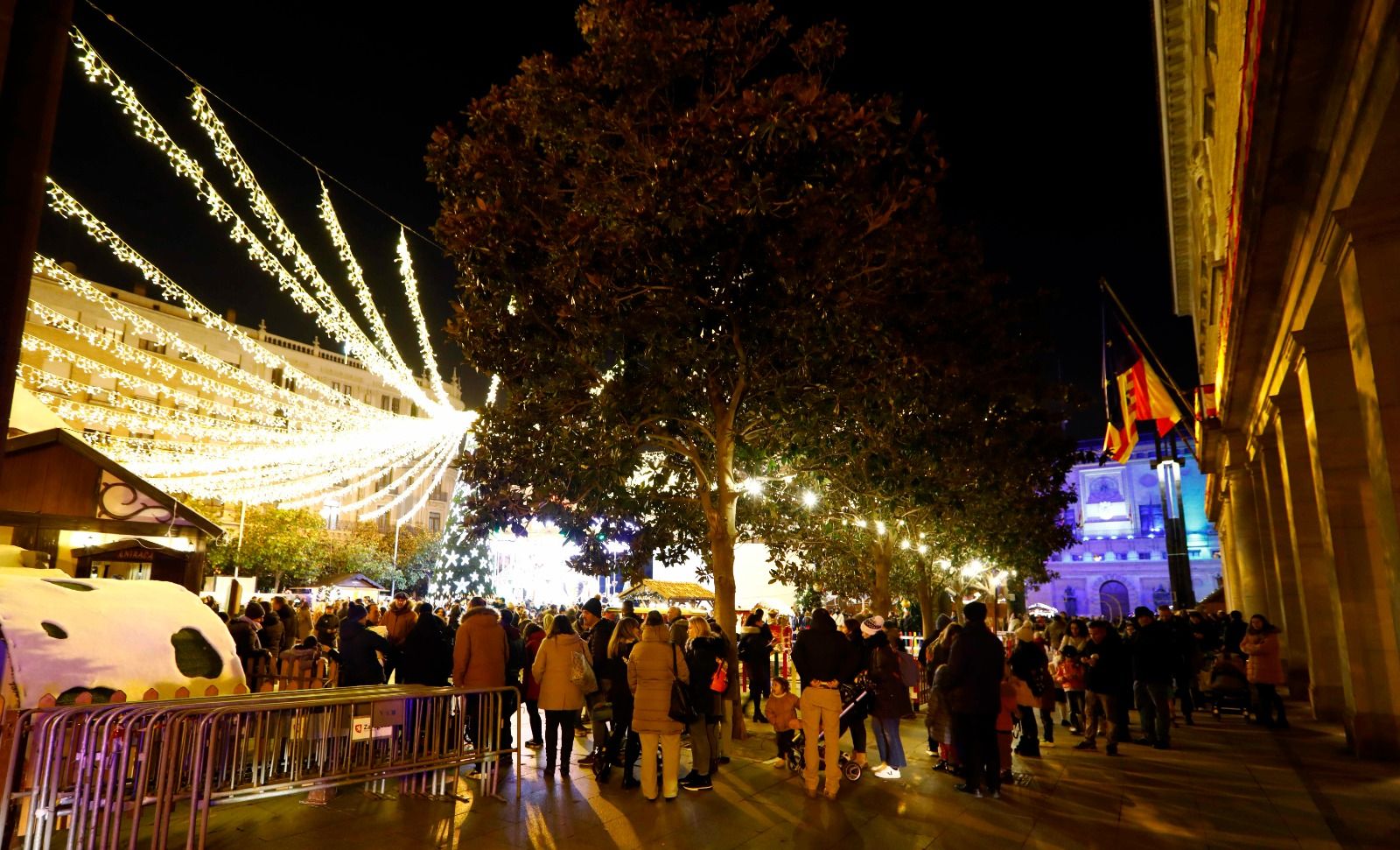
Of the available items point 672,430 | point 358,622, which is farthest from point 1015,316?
point 358,622

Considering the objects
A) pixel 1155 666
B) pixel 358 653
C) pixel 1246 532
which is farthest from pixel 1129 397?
pixel 358 653

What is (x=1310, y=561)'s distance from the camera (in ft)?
40.2

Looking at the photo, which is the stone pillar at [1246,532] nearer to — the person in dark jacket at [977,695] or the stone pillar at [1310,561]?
the stone pillar at [1310,561]

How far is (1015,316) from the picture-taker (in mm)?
15680

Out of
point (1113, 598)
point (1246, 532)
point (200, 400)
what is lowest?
point (1113, 598)

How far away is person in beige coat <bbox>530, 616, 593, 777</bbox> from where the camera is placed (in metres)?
8.27

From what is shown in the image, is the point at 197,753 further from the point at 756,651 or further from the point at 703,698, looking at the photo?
the point at 756,651

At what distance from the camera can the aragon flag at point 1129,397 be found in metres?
18.6

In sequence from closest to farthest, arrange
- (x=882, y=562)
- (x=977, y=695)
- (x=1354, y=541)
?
1. (x=977, y=695)
2. (x=1354, y=541)
3. (x=882, y=562)

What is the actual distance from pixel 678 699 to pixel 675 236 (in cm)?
522

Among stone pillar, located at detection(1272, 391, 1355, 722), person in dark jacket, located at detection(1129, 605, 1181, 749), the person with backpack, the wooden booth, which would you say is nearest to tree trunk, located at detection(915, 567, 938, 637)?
stone pillar, located at detection(1272, 391, 1355, 722)

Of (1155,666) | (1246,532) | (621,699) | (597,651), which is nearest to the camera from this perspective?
(621,699)

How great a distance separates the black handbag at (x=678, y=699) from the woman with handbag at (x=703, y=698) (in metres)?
0.26

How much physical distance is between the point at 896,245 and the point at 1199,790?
6945mm
